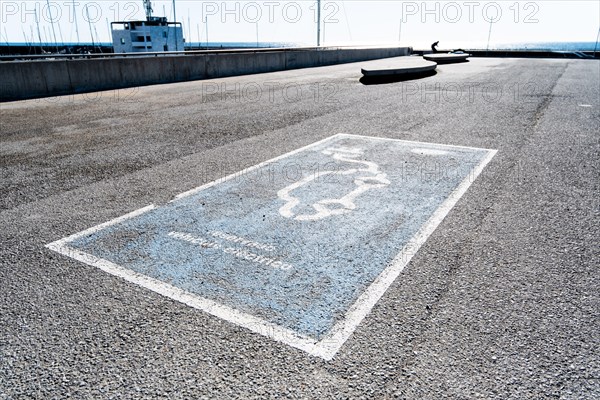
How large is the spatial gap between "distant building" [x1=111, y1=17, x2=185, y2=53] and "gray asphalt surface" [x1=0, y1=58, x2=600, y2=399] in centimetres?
7883

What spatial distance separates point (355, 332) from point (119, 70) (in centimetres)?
1723

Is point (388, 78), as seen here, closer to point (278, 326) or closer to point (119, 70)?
point (119, 70)

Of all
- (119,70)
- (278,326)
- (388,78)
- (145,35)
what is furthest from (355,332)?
(145,35)

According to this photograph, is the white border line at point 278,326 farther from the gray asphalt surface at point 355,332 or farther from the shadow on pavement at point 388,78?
the shadow on pavement at point 388,78

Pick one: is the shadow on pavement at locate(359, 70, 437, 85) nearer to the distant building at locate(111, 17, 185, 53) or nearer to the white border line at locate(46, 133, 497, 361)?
the white border line at locate(46, 133, 497, 361)

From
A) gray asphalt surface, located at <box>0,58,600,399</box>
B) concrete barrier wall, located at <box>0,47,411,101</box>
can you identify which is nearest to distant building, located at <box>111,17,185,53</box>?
concrete barrier wall, located at <box>0,47,411,101</box>

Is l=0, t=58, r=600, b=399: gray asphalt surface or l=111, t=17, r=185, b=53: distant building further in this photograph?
l=111, t=17, r=185, b=53: distant building

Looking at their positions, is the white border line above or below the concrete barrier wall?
below

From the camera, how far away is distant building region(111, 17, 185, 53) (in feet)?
253

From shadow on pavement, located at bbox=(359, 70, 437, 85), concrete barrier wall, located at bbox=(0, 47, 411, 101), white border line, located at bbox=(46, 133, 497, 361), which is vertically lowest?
white border line, located at bbox=(46, 133, 497, 361)

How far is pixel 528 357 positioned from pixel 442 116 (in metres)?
8.87

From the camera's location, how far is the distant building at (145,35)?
253 feet

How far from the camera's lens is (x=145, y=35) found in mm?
77250

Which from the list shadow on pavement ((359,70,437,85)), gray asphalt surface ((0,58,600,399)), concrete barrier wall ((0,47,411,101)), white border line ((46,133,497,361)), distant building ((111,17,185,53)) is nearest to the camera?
gray asphalt surface ((0,58,600,399))
